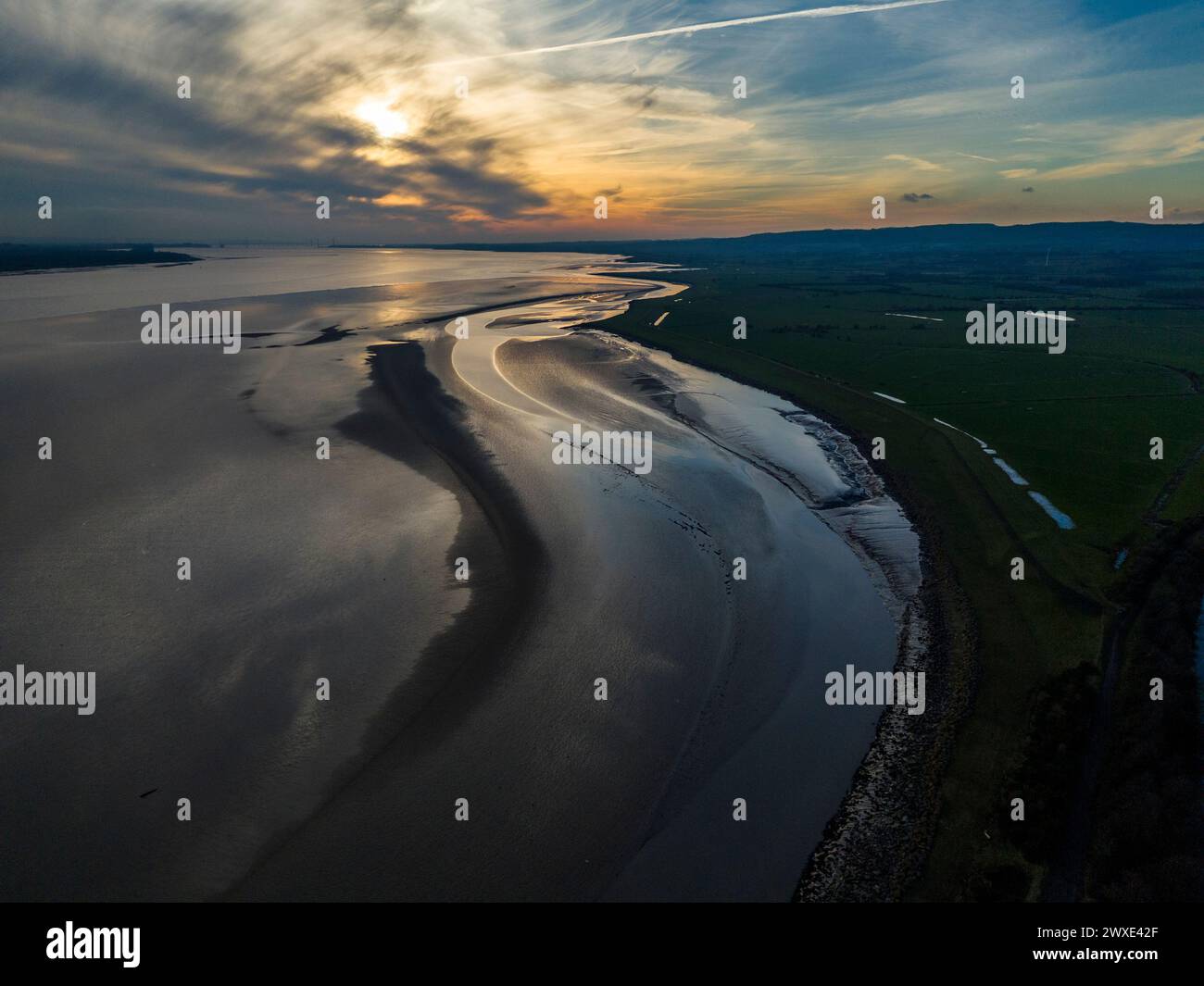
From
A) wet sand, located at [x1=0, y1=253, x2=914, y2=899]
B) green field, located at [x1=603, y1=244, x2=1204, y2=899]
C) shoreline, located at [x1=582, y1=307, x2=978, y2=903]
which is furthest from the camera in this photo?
green field, located at [x1=603, y1=244, x2=1204, y2=899]

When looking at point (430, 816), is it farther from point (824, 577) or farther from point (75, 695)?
point (824, 577)

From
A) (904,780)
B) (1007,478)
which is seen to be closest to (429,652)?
(904,780)

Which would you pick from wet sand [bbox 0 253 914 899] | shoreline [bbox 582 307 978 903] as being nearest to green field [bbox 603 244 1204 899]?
shoreline [bbox 582 307 978 903]

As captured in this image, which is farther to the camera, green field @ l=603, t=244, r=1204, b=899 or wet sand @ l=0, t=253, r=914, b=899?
green field @ l=603, t=244, r=1204, b=899

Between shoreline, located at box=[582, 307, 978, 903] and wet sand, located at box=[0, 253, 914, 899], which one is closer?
shoreline, located at box=[582, 307, 978, 903]

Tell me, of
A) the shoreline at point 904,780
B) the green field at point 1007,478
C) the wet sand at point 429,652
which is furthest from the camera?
the green field at point 1007,478

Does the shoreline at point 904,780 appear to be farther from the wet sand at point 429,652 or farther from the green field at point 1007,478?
the wet sand at point 429,652

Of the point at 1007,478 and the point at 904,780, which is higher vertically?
the point at 1007,478

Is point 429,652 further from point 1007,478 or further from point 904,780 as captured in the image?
point 1007,478

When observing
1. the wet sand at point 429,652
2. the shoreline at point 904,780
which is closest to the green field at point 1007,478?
the shoreline at point 904,780

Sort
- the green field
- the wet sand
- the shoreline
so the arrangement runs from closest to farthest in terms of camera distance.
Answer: the shoreline, the wet sand, the green field

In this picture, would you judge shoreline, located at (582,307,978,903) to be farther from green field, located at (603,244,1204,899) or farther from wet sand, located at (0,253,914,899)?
wet sand, located at (0,253,914,899)
